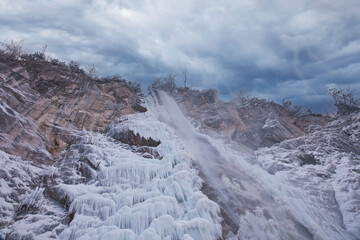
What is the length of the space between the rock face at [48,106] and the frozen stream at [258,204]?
6125 mm

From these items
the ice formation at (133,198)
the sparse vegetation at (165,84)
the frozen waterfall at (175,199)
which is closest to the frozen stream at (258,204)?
the frozen waterfall at (175,199)

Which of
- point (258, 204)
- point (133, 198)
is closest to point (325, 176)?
point (258, 204)

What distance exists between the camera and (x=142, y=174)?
8227 millimetres

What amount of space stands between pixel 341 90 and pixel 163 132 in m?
18.4

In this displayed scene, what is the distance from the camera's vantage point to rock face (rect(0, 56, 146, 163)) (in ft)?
27.1

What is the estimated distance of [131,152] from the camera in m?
10.0

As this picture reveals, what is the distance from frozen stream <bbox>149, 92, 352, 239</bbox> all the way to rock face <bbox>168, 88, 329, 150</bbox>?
15.1 feet

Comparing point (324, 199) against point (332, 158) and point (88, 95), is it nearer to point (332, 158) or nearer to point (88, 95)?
point (332, 158)

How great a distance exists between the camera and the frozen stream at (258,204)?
7219 mm

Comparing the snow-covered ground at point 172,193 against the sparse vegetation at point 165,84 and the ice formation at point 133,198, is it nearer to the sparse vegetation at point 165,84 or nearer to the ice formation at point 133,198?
the ice formation at point 133,198

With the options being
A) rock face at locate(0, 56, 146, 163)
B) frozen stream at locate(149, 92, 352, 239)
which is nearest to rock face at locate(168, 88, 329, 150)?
frozen stream at locate(149, 92, 352, 239)

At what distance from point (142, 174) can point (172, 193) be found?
1477mm

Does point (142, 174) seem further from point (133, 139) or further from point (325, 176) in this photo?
point (325, 176)

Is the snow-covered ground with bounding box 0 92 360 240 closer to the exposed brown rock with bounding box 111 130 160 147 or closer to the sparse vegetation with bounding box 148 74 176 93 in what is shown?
the exposed brown rock with bounding box 111 130 160 147
